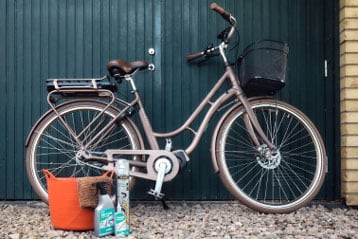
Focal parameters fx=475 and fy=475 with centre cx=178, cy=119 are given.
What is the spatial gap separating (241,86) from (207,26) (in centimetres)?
74

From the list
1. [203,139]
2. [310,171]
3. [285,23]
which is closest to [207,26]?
[285,23]

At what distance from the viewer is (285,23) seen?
3938mm

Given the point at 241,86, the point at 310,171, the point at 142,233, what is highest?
the point at 241,86

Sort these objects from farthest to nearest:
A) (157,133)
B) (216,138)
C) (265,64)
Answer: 1. (157,133)
2. (216,138)
3. (265,64)

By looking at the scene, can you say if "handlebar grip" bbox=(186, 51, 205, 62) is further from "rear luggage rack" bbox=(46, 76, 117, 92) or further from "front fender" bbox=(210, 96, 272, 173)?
"rear luggage rack" bbox=(46, 76, 117, 92)

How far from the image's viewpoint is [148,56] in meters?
3.91

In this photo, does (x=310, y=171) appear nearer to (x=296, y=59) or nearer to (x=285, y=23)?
(x=296, y=59)

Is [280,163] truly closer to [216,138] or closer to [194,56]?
[216,138]

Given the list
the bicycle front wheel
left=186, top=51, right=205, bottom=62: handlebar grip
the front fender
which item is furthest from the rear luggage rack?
the bicycle front wheel

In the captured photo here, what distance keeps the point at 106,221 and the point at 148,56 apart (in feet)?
5.19

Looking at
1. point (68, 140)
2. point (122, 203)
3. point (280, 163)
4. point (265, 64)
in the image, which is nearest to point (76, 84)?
point (68, 140)

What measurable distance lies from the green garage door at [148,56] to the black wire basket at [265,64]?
0.60 meters

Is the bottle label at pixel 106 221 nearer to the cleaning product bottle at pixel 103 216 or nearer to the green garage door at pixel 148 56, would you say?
the cleaning product bottle at pixel 103 216

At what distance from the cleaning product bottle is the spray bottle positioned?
0.14 feet
